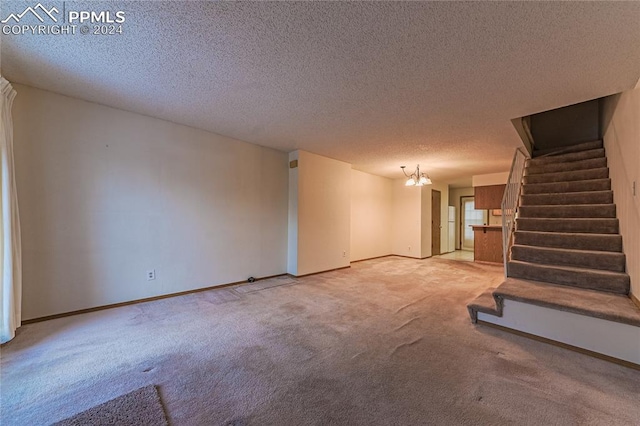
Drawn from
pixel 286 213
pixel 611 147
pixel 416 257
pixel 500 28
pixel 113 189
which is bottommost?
pixel 416 257

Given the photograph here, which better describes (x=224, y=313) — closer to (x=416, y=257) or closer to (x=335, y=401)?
(x=335, y=401)

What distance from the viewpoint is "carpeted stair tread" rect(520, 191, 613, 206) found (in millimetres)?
3430

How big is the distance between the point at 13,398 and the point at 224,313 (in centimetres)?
164

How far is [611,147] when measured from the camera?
3533 millimetres

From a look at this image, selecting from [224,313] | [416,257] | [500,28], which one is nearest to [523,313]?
[500,28]

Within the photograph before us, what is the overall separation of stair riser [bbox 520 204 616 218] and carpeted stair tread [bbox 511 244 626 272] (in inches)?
28.6

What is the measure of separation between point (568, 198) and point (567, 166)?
904 mm

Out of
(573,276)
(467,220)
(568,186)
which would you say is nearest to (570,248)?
(573,276)

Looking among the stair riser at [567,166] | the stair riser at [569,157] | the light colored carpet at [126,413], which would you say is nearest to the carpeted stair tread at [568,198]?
the stair riser at [567,166]

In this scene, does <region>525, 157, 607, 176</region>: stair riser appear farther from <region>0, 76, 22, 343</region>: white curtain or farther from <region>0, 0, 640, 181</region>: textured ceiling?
<region>0, 76, 22, 343</region>: white curtain

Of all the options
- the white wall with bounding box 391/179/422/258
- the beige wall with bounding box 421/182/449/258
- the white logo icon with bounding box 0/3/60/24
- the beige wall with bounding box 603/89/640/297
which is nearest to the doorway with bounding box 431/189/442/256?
the beige wall with bounding box 421/182/449/258

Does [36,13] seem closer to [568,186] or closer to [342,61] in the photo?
[342,61]

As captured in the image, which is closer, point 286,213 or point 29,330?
point 29,330

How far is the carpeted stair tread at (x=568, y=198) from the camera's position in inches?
135
